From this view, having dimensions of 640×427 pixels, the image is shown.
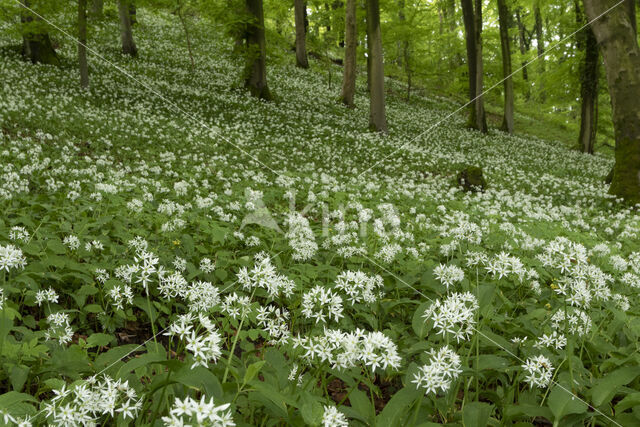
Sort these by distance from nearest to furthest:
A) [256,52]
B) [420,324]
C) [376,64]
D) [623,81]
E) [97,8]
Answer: [420,324] → [623,81] → [97,8] → [376,64] → [256,52]

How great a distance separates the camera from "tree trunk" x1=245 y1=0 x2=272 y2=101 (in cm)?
1636

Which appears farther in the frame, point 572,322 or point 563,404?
point 572,322

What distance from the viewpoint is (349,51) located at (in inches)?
746

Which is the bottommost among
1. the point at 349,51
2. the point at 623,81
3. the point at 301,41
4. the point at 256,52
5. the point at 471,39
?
the point at 623,81

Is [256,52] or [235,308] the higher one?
[256,52]

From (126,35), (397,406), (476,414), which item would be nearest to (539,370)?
(476,414)

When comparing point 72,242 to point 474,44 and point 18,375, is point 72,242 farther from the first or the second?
point 474,44

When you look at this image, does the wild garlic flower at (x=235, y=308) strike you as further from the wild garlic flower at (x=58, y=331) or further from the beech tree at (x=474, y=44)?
the beech tree at (x=474, y=44)

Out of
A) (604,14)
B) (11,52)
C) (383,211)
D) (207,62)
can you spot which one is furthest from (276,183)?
(207,62)

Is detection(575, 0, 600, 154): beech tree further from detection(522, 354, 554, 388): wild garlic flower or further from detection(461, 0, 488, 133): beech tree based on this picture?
detection(522, 354, 554, 388): wild garlic flower

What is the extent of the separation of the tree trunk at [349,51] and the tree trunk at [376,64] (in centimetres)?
377

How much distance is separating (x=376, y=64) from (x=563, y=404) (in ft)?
46.7

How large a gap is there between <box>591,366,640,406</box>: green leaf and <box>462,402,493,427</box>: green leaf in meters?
0.51

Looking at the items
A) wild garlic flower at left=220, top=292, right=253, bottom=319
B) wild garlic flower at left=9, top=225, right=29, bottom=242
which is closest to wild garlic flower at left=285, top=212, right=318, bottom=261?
wild garlic flower at left=220, top=292, right=253, bottom=319
